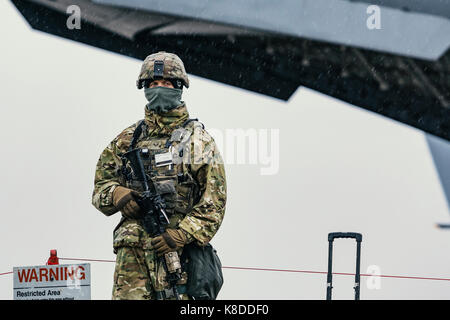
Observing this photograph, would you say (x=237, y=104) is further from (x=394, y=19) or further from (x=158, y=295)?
(x=158, y=295)

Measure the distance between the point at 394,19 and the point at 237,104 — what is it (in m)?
1.07

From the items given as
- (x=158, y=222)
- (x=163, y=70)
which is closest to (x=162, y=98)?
(x=163, y=70)

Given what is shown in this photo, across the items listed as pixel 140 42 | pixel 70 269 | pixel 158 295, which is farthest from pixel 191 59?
pixel 158 295

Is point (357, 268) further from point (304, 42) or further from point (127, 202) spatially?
point (127, 202)

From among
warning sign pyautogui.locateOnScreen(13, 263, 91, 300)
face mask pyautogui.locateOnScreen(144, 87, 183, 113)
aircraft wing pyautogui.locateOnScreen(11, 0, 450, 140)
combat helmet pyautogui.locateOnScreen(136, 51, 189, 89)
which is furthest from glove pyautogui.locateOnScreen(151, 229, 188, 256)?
aircraft wing pyautogui.locateOnScreen(11, 0, 450, 140)

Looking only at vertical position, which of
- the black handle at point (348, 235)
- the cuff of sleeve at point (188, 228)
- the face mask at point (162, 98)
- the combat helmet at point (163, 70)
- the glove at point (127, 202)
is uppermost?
the combat helmet at point (163, 70)

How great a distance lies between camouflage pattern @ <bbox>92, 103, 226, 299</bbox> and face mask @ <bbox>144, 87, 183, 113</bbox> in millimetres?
32

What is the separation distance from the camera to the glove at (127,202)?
3.55 meters

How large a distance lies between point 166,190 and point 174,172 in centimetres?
9

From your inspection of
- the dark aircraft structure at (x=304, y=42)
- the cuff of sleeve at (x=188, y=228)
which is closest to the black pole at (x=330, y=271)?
the dark aircraft structure at (x=304, y=42)

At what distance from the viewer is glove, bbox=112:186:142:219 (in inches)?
140

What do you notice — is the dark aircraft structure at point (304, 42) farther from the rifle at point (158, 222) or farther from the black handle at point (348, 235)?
the rifle at point (158, 222)

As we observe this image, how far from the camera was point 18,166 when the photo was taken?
4961 mm

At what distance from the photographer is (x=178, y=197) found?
11.8 feet
